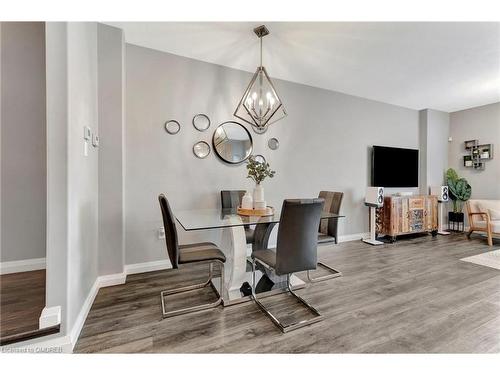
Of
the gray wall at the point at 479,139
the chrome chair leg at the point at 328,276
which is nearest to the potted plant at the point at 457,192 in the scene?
the gray wall at the point at 479,139

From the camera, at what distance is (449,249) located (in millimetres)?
3717

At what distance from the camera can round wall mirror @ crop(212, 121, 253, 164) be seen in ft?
10.4

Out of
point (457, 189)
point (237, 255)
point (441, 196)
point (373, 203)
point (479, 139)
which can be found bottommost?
point (237, 255)

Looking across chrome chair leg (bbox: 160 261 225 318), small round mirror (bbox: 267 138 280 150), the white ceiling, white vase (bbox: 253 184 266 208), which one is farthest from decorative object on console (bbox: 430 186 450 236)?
chrome chair leg (bbox: 160 261 225 318)

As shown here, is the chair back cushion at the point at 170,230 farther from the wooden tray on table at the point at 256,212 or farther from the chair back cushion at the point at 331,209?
the chair back cushion at the point at 331,209

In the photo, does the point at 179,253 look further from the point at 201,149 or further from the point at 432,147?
the point at 432,147

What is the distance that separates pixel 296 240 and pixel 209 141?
1928 mm

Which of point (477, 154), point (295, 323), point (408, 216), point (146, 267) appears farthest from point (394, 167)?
point (146, 267)

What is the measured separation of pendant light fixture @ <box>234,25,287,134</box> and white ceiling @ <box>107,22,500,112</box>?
0.21m

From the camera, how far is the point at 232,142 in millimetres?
3256

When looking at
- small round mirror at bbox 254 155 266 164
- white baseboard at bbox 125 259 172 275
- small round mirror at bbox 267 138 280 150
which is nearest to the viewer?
white baseboard at bbox 125 259 172 275

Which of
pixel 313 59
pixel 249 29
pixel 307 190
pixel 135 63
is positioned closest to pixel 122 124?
pixel 135 63

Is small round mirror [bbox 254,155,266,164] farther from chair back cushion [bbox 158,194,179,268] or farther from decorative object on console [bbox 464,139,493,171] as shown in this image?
decorative object on console [bbox 464,139,493,171]
